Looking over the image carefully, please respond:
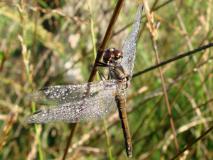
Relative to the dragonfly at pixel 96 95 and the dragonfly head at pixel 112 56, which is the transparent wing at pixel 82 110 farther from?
the dragonfly head at pixel 112 56

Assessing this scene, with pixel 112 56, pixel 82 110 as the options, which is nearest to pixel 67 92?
pixel 82 110

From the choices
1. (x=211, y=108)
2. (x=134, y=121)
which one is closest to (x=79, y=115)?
(x=211, y=108)

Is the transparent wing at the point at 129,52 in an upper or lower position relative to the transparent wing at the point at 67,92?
upper

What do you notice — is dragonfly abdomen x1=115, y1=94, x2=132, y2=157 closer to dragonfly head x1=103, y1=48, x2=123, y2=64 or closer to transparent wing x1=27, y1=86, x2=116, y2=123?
transparent wing x1=27, y1=86, x2=116, y2=123

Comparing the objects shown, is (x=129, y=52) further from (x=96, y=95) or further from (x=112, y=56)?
(x=96, y=95)

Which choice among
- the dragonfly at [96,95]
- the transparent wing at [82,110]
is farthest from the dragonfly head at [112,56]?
the transparent wing at [82,110]

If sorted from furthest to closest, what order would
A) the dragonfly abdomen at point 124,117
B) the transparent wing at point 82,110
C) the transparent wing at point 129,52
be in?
1. the dragonfly abdomen at point 124,117
2. the transparent wing at point 129,52
3. the transparent wing at point 82,110

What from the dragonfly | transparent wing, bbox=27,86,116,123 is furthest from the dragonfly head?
transparent wing, bbox=27,86,116,123
